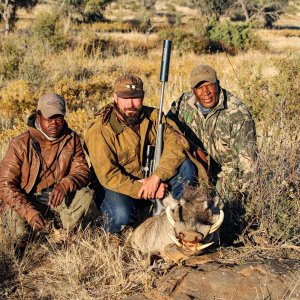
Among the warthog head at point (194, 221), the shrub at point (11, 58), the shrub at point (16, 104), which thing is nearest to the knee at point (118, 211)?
the warthog head at point (194, 221)

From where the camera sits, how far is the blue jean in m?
5.05

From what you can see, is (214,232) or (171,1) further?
(171,1)

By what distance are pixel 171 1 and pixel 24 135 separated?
193 ft

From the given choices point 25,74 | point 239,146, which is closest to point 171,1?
point 25,74

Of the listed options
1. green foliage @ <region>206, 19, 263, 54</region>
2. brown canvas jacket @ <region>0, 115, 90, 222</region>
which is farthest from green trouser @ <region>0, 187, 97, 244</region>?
green foliage @ <region>206, 19, 263, 54</region>

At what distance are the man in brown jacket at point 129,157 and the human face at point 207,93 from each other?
1.91 ft

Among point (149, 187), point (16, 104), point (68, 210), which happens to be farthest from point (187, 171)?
point (16, 104)

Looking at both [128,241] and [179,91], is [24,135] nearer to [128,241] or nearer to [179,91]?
[128,241]

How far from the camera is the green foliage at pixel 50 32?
16344 millimetres

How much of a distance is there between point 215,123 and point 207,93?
15.3 inches

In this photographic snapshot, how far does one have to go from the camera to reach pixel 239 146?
5.55 m

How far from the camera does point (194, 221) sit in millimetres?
3775

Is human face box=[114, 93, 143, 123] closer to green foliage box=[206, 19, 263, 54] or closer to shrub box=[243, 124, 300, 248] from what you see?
shrub box=[243, 124, 300, 248]

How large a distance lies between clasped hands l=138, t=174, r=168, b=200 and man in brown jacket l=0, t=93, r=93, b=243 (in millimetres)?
560
